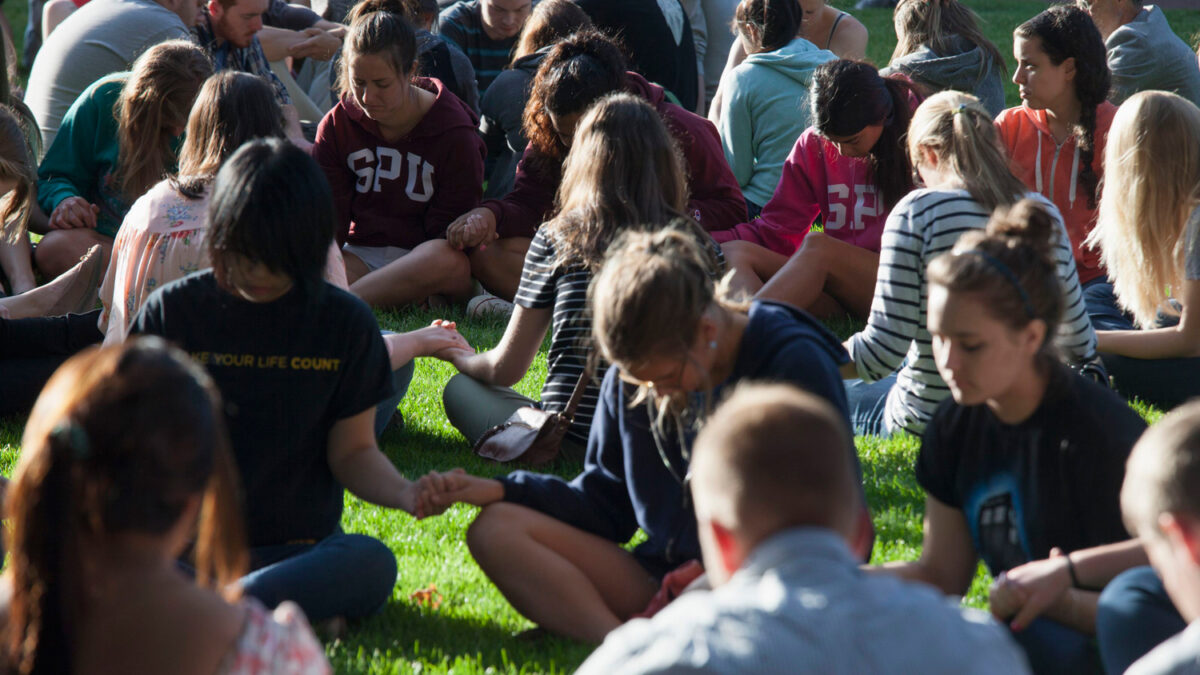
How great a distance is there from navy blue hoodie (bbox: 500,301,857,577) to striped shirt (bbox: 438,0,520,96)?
5714 mm

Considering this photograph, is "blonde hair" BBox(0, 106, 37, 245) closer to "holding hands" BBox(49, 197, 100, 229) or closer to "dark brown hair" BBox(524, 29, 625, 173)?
"holding hands" BBox(49, 197, 100, 229)

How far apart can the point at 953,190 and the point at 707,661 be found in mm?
2805

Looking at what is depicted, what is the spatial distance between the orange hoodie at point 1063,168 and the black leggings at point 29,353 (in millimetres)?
4113

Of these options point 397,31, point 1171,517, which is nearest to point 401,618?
point 1171,517

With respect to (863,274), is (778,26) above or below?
above

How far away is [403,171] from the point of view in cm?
641

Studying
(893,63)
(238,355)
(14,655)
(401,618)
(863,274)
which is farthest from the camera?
(893,63)

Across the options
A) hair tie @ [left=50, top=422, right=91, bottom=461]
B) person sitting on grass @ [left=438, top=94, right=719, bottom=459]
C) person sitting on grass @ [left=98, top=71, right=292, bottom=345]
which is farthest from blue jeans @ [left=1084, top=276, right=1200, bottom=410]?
hair tie @ [left=50, top=422, right=91, bottom=461]

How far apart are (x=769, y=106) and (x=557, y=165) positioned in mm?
1635

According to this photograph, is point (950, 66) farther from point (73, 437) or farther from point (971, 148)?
point (73, 437)

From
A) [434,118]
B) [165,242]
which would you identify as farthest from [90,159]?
[165,242]

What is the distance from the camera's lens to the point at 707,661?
169cm

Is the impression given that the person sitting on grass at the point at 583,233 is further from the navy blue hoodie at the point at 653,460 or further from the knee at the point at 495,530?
the knee at the point at 495,530

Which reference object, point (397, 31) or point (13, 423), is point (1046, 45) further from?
point (13, 423)
